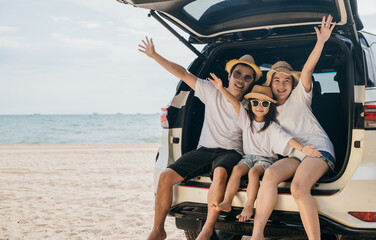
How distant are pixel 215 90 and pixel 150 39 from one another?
0.70 metres

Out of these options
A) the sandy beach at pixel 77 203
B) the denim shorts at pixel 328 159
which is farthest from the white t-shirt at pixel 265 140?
the sandy beach at pixel 77 203

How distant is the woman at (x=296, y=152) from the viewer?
2982 millimetres

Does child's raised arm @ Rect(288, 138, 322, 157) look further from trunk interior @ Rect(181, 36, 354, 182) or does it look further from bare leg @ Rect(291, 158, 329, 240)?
trunk interior @ Rect(181, 36, 354, 182)

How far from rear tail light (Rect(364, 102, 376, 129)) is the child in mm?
430

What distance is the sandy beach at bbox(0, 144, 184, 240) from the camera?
4957 millimetres

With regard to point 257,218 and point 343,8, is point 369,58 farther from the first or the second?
point 257,218

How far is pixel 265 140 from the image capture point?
11.8 ft

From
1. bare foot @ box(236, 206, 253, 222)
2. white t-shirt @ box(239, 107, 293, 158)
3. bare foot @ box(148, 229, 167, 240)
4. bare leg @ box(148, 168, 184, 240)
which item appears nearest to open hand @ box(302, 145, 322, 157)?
white t-shirt @ box(239, 107, 293, 158)

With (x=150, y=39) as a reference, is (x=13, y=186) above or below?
below

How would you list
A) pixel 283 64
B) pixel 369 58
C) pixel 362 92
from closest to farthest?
pixel 362 92 < pixel 369 58 < pixel 283 64

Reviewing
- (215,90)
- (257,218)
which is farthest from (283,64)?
(257,218)

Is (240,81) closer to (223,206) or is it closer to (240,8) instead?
(240,8)

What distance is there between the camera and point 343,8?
3053 mm

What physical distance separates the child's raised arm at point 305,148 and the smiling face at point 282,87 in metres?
0.43
